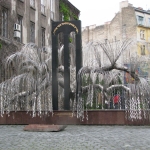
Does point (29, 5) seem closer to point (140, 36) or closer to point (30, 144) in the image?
point (30, 144)

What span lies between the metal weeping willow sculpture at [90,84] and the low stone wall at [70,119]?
25cm

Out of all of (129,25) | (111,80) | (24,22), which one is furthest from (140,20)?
(111,80)

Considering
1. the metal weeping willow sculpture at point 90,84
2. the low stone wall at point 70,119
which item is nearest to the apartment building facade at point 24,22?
the metal weeping willow sculpture at point 90,84

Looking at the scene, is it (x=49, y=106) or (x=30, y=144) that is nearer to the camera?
(x=30, y=144)

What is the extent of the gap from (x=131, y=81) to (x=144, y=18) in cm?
4106

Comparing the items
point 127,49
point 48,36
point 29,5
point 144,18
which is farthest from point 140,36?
point 127,49

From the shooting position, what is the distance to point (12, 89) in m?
14.4

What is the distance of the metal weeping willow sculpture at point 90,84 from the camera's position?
45.3 feet

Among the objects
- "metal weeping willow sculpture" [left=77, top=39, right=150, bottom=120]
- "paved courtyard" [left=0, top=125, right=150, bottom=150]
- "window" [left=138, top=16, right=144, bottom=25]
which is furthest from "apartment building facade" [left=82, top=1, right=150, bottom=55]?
"paved courtyard" [left=0, top=125, right=150, bottom=150]

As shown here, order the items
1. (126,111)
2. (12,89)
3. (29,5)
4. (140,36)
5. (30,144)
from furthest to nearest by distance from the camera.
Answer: (140,36)
(29,5)
(12,89)
(126,111)
(30,144)

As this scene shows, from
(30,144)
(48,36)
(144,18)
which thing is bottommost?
(30,144)

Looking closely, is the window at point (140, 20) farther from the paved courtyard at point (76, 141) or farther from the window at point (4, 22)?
the paved courtyard at point (76, 141)

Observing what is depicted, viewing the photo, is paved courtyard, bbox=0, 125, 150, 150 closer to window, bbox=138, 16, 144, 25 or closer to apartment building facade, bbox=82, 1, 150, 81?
apartment building facade, bbox=82, 1, 150, 81

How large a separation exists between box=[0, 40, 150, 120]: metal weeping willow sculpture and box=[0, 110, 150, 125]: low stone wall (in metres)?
0.25
